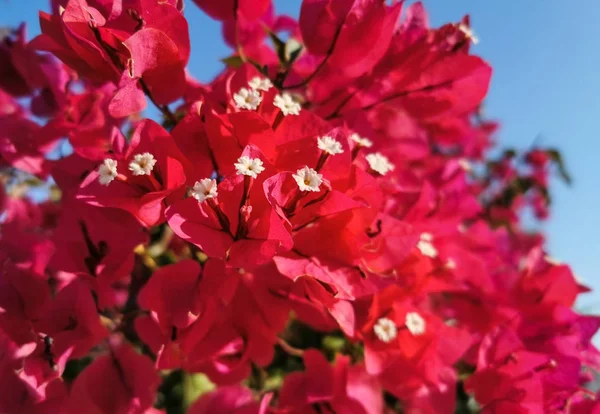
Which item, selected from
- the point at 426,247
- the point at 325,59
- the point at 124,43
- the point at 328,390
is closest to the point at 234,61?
the point at 325,59

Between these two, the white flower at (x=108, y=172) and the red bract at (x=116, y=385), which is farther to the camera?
the red bract at (x=116, y=385)

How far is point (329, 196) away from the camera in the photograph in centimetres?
66

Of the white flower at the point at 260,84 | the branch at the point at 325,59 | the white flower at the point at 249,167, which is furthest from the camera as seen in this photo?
the branch at the point at 325,59

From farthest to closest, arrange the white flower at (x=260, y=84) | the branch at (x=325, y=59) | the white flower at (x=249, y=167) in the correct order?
the branch at (x=325, y=59) → the white flower at (x=260, y=84) → the white flower at (x=249, y=167)

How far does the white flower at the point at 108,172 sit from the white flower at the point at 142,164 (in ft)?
0.07

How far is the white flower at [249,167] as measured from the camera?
0.61 metres

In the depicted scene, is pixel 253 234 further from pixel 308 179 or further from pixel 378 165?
pixel 378 165

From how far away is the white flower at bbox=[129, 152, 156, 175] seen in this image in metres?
0.65

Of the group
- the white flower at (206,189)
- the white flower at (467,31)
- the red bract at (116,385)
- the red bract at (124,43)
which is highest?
the white flower at (467,31)

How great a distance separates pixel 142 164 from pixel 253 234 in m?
0.16

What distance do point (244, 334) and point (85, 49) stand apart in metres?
0.46

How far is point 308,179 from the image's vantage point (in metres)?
0.64

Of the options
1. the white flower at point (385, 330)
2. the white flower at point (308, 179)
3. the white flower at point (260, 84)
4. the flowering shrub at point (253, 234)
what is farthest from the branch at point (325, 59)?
the white flower at point (385, 330)

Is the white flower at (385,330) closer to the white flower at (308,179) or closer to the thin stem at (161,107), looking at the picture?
the white flower at (308,179)
